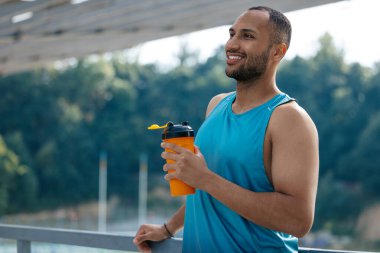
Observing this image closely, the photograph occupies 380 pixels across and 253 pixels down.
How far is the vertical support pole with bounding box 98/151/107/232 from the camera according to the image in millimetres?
42906

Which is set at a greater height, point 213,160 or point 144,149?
point 213,160

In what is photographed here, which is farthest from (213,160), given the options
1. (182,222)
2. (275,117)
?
(182,222)

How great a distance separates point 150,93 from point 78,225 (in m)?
9.27

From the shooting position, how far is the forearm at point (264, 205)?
158 cm

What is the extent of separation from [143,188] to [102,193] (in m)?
2.60

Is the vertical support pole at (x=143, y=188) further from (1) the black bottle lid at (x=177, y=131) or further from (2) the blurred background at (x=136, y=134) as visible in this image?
(1) the black bottle lid at (x=177, y=131)

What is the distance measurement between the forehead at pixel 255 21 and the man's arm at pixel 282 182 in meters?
0.24

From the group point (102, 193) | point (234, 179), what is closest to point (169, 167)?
point (234, 179)

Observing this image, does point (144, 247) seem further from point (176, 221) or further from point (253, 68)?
point (253, 68)

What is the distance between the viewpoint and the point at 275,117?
1.65 metres

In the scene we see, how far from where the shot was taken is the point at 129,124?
142ft

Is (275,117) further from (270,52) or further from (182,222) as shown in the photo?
(182,222)

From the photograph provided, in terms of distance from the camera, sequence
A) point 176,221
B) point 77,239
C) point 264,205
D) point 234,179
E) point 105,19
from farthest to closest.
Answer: point 105,19
point 77,239
point 176,221
point 234,179
point 264,205

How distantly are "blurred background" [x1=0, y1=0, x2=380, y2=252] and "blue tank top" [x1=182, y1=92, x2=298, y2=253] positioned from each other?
124ft
